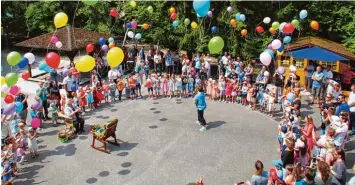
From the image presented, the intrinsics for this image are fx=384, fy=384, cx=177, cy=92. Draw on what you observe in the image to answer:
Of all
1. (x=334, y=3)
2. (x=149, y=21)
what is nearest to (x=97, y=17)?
(x=149, y=21)

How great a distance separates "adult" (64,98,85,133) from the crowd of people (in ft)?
0.10

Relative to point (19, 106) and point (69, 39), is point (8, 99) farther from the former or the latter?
point (69, 39)

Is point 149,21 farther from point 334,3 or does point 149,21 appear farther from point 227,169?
point 227,169

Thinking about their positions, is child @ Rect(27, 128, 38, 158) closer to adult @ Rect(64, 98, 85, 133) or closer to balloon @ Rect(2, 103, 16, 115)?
balloon @ Rect(2, 103, 16, 115)

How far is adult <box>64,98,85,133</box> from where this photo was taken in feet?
39.0

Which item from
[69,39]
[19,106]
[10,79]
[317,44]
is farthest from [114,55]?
[317,44]

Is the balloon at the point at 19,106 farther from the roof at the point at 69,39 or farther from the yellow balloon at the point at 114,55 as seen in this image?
the roof at the point at 69,39

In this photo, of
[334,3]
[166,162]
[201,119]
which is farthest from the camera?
[334,3]

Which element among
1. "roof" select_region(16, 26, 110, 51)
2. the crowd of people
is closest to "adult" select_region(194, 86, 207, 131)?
the crowd of people

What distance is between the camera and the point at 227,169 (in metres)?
10.0

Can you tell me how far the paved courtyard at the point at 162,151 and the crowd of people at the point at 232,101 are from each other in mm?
566

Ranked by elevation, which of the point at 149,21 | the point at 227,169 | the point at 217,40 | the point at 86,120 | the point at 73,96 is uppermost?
the point at 149,21

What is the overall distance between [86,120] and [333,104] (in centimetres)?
821

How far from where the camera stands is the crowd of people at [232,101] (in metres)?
8.62
